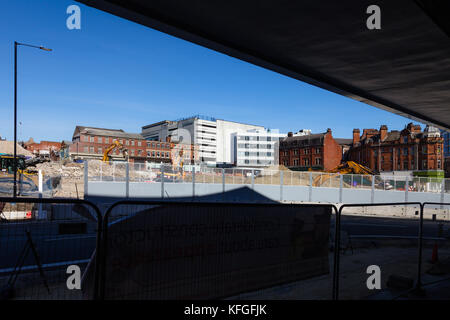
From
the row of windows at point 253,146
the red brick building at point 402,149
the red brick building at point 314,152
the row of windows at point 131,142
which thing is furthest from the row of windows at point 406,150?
the row of windows at point 131,142

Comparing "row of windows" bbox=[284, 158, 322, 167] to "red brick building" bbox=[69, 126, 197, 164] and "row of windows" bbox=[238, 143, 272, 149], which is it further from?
"red brick building" bbox=[69, 126, 197, 164]

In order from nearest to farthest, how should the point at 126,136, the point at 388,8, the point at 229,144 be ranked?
the point at 388,8, the point at 126,136, the point at 229,144

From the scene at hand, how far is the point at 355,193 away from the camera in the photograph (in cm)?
3108

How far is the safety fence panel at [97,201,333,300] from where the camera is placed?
14.9 ft

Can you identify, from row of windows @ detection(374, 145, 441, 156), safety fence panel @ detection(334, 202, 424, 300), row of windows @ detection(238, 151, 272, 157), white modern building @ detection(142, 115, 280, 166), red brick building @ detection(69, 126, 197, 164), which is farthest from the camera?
white modern building @ detection(142, 115, 280, 166)

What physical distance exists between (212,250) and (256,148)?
132 meters

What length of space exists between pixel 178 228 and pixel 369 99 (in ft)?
37.9

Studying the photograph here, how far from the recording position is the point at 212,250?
203 inches

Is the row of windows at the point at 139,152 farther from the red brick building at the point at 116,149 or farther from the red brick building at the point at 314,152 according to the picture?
the red brick building at the point at 314,152

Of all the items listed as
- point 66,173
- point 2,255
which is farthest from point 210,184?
point 66,173

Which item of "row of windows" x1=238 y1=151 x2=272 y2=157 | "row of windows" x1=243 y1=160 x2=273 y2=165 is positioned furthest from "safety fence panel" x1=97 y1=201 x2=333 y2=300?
"row of windows" x1=238 y1=151 x2=272 y2=157

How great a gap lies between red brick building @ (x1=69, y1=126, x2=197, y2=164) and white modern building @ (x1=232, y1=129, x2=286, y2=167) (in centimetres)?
1946

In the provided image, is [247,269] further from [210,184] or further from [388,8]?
[210,184]

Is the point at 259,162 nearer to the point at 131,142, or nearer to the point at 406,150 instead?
the point at 131,142
